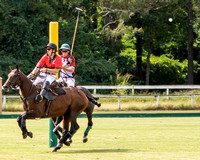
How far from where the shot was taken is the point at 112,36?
38.0 meters

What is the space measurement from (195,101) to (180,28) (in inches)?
550

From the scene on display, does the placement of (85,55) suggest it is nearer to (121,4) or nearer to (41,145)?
(121,4)

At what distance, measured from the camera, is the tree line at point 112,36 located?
108 ft

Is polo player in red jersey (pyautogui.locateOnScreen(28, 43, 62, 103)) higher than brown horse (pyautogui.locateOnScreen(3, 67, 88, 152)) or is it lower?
higher

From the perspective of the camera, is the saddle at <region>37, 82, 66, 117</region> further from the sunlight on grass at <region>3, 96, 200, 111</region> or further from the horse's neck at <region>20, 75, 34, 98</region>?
the sunlight on grass at <region>3, 96, 200, 111</region>

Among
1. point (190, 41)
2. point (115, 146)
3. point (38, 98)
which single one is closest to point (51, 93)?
point (38, 98)

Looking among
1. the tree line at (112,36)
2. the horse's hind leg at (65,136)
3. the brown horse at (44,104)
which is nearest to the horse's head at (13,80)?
the brown horse at (44,104)

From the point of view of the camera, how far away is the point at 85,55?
36.0 metres

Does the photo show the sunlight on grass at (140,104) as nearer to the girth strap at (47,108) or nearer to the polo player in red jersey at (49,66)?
the polo player in red jersey at (49,66)

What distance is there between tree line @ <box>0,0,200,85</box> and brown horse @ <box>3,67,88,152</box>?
67.6ft

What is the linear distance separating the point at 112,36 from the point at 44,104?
2770 centimetres

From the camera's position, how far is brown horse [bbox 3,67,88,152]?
402 inches

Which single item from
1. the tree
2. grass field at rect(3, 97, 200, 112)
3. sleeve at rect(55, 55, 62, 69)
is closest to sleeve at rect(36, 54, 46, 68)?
sleeve at rect(55, 55, 62, 69)

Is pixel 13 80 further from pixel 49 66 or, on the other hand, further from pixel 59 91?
pixel 59 91
